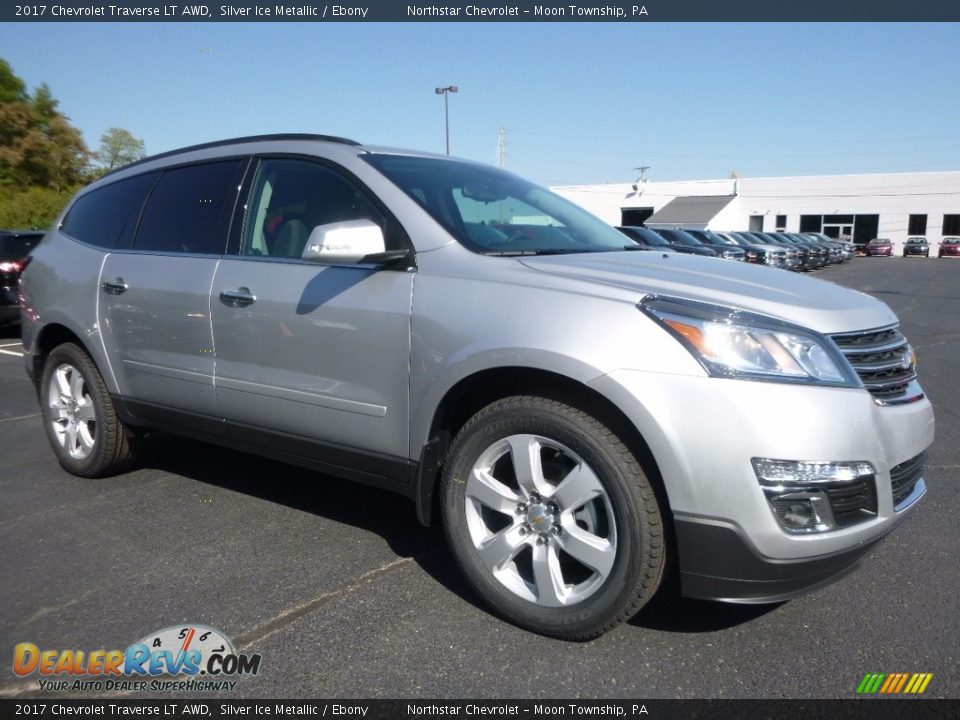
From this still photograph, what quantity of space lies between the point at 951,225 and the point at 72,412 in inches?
2427

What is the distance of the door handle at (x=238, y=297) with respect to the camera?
11.6 feet

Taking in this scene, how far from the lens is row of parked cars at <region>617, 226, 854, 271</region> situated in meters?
22.1

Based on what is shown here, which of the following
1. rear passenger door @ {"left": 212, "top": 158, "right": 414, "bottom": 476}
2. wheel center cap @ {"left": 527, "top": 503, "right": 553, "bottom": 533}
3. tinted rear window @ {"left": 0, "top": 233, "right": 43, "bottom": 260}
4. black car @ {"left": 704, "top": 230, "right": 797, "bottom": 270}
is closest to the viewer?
wheel center cap @ {"left": 527, "top": 503, "right": 553, "bottom": 533}

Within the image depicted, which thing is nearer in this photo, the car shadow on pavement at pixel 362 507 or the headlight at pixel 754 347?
the headlight at pixel 754 347

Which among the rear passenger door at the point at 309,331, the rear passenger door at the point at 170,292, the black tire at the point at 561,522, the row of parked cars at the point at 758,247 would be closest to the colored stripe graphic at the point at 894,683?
the black tire at the point at 561,522

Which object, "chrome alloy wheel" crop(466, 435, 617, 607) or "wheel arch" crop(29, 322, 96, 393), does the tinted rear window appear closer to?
"wheel arch" crop(29, 322, 96, 393)

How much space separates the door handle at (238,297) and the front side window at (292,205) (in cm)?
20

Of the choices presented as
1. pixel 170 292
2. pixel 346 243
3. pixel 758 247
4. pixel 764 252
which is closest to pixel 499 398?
pixel 346 243

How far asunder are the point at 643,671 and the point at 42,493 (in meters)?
3.53

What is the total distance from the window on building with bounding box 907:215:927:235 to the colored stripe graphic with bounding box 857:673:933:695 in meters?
61.3

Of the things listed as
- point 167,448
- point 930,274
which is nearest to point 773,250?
point 930,274

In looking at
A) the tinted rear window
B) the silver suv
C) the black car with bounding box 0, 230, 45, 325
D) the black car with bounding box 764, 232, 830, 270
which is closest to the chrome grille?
the silver suv

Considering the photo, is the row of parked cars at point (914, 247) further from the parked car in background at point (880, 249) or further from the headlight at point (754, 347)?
the headlight at point (754, 347)
